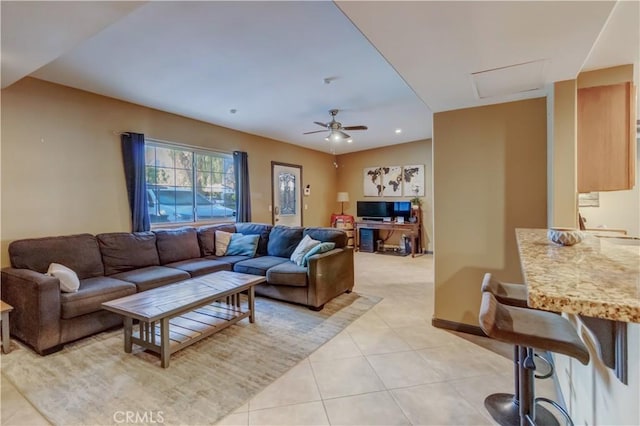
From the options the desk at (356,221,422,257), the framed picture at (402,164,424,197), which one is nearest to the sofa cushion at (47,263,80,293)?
the desk at (356,221,422,257)

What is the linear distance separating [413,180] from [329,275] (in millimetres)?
4439

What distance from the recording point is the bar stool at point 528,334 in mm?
1262

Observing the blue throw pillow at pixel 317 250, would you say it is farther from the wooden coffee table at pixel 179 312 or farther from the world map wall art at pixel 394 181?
the world map wall art at pixel 394 181

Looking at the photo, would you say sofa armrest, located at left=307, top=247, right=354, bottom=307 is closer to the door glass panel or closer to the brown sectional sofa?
the brown sectional sofa

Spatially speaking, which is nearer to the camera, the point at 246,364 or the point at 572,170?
the point at 572,170

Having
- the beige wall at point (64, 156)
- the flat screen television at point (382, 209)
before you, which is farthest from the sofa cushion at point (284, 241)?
the flat screen television at point (382, 209)

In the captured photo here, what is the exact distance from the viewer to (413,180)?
730 centimetres

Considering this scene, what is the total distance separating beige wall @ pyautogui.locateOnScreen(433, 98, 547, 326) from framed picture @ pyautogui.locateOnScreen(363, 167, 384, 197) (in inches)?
183

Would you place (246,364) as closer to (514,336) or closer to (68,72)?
(514,336)

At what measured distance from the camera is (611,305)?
0.70 meters

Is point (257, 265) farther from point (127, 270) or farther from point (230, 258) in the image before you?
point (127, 270)

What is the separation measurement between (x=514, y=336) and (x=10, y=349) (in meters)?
3.80

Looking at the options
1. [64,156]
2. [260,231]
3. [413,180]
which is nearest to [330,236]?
[260,231]

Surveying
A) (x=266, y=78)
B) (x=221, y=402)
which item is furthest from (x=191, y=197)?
(x=221, y=402)
